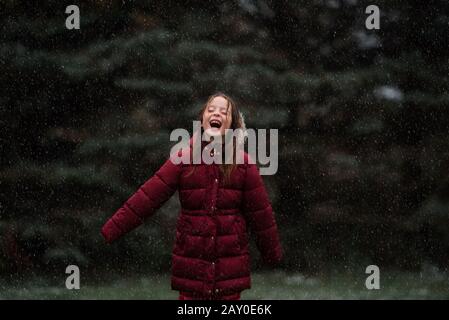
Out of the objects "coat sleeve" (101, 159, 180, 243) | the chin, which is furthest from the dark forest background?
the chin

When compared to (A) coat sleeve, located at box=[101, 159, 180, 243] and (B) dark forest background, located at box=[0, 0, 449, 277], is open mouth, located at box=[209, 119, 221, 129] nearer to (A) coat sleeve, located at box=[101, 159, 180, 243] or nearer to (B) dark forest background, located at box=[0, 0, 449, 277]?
(A) coat sleeve, located at box=[101, 159, 180, 243]

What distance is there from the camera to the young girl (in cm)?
454

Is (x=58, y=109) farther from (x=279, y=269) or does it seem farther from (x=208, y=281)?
(x=208, y=281)

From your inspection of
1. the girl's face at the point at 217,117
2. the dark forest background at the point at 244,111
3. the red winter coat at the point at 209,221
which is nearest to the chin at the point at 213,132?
the girl's face at the point at 217,117

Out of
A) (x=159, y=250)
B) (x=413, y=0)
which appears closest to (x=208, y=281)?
(x=159, y=250)

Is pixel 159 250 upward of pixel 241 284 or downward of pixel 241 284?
upward

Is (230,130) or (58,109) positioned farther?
(58,109)

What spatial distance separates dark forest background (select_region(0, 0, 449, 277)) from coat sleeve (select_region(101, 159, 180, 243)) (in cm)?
262

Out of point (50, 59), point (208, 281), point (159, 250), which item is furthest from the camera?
point (159, 250)

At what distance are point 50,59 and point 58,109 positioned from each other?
635 mm

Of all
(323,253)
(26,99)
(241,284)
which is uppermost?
(26,99)

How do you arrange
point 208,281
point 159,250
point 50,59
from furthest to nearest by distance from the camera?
point 159,250, point 50,59, point 208,281

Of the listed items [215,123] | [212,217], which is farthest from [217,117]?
[212,217]

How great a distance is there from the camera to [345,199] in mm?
7922
